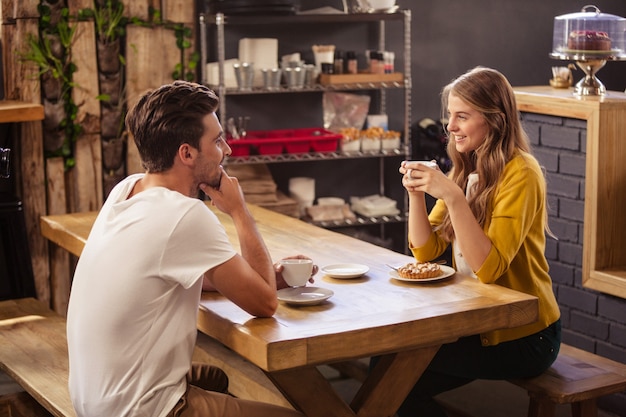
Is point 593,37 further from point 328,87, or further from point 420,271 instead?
point 420,271

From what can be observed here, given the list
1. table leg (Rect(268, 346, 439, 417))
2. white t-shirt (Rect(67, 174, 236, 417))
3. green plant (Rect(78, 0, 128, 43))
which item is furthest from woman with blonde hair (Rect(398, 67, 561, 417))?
green plant (Rect(78, 0, 128, 43))

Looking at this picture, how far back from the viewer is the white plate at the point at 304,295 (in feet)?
9.00

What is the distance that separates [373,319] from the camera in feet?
8.58

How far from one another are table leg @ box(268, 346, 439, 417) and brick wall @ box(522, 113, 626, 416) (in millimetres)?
1646

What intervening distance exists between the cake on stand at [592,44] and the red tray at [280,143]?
4.51 ft

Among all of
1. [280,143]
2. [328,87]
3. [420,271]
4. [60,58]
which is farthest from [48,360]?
[328,87]

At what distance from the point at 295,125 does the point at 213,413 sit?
340 cm

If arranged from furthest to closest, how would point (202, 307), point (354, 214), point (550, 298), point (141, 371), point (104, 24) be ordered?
1. point (354, 214)
2. point (104, 24)
3. point (550, 298)
4. point (202, 307)
5. point (141, 371)

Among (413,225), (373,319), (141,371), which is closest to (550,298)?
(413,225)

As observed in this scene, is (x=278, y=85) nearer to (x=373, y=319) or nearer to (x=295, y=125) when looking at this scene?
(x=295, y=125)

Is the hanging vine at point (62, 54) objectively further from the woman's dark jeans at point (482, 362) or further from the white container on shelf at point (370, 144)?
the woman's dark jeans at point (482, 362)

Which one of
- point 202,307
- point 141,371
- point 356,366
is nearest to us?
point 141,371

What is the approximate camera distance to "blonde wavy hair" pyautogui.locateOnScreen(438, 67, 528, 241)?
3.14 m

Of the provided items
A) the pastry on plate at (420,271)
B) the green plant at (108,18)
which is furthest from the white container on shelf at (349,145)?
the pastry on plate at (420,271)
